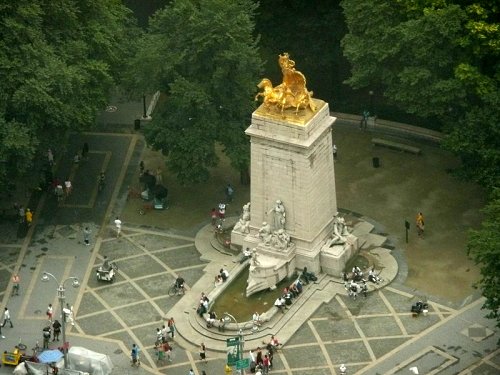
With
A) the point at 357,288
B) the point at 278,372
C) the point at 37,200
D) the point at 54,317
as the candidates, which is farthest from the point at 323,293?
the point at 37,200

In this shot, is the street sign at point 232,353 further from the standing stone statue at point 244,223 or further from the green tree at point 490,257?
the green tree at point 490,257

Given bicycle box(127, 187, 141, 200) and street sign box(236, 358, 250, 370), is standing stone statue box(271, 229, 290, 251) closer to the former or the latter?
street sign box(236, 358, 250, 370)

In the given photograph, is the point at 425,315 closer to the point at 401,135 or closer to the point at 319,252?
the point at 319,252

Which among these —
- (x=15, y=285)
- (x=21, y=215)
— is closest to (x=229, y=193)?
(x=21, y=215)

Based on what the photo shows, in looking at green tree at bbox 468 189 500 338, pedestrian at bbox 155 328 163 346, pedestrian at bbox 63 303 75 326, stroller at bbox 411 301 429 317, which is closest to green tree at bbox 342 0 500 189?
green tree at bbox 468 189 500 338

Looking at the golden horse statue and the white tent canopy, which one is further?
the golden horse statue
